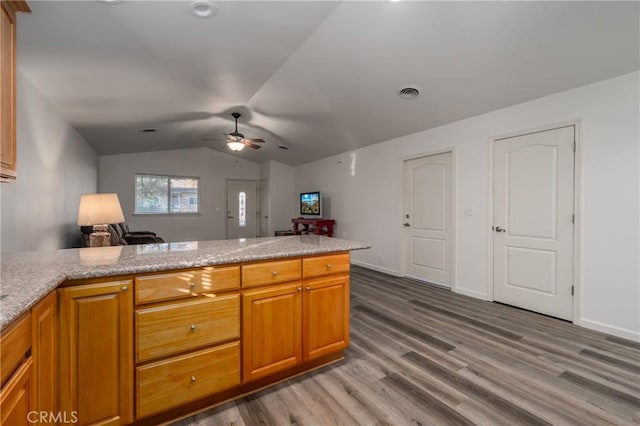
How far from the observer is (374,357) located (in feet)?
7.71

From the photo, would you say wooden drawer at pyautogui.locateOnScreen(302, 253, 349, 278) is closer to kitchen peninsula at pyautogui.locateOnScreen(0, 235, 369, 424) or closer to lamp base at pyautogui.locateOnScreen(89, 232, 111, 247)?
kitchen peninsula at pyautogui.locateOnScreen(0, 235, 369, 424)

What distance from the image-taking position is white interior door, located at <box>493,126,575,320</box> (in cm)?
308

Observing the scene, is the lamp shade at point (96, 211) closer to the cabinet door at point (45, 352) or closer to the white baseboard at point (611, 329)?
the cabinet door at point (45, 352)

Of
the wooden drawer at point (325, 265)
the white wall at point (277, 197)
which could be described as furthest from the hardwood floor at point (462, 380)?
the white wall at point (277, 197)

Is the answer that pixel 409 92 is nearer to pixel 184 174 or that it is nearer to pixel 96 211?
pixel 96 211

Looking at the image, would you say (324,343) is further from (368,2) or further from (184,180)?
(184,180)

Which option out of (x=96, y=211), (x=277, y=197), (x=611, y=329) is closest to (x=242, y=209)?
(x=277, y=197)

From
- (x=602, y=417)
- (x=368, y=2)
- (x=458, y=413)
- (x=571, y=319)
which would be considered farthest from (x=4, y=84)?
(x=571, y=319)

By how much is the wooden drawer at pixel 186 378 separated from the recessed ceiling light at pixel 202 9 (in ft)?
7.27

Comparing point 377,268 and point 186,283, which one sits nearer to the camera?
point 186,283

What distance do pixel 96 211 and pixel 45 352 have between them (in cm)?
178

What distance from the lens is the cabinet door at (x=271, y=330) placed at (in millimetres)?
1819

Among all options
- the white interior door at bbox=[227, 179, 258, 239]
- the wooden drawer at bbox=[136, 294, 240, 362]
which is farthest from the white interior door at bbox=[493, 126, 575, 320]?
the white interior door at bbox=[227, 179, 258, 239]

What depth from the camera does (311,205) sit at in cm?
715
